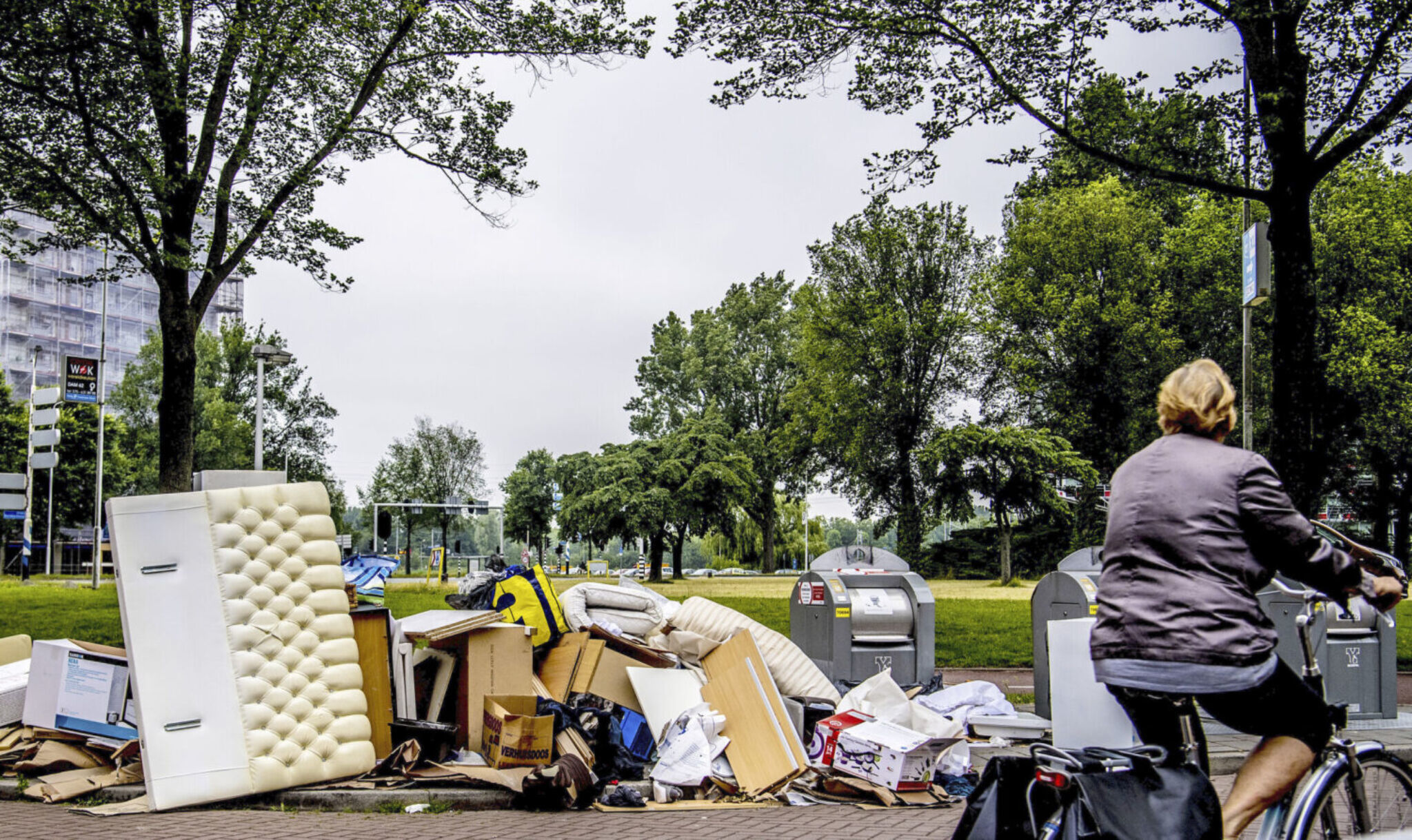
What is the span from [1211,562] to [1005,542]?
41574 millimetres

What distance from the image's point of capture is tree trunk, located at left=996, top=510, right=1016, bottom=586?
42.6 metres

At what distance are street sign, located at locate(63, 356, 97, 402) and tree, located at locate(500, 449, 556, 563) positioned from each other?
40.2m

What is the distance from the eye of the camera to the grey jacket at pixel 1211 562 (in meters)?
2.91

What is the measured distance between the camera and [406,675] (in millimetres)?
7539

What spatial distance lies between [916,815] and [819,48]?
32.2 ft

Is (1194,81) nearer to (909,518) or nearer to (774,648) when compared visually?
(774,648)

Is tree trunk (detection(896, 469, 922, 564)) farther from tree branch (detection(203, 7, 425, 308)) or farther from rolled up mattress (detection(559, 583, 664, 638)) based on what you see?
rolled up mattress (detection(559, 583, 664, 638))

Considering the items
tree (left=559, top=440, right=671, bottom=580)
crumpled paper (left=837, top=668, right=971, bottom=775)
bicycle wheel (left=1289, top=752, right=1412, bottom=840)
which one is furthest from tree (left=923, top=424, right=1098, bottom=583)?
bicycle wheel (left=1289, top=752, right=1412, bottom=840)

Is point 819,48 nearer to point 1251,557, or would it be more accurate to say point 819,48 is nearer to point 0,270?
point 1251,557

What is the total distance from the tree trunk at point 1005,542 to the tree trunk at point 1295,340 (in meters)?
30.8

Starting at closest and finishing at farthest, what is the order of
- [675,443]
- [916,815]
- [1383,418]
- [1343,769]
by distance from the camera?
[1343,769] → [916,815] → [1383,418] → [675,443]

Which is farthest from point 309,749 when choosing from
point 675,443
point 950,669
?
point 675,443

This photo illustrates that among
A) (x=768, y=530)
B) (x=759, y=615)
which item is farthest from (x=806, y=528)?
(x=759, y=615)

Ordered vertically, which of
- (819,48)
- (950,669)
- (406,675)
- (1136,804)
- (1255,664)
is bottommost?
(950,669)
